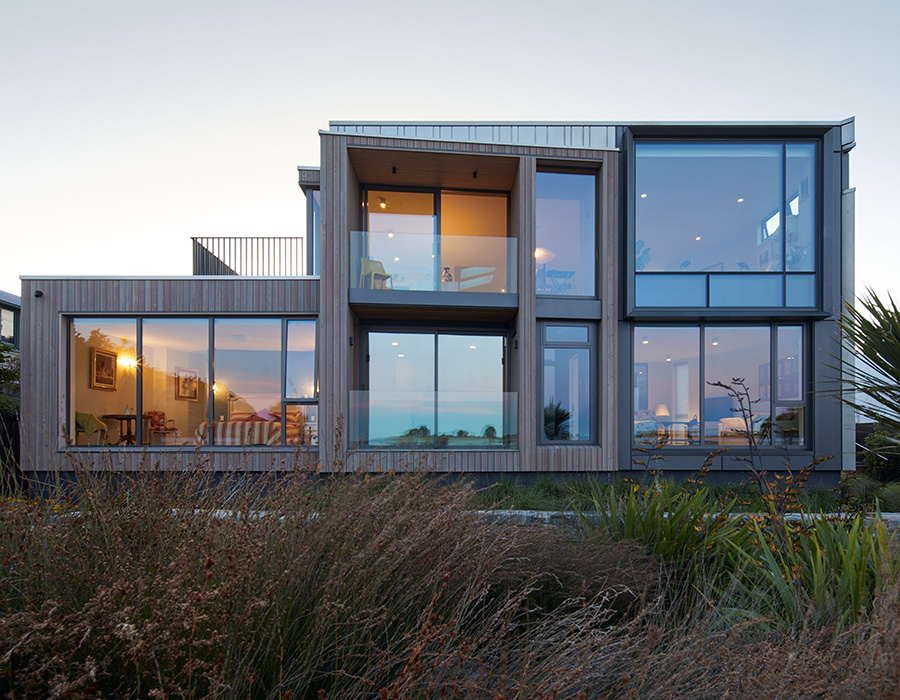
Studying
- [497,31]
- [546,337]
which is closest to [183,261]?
[497,31]

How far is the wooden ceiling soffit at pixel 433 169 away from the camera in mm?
8844

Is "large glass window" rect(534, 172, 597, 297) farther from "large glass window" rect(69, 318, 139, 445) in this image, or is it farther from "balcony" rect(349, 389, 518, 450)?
"large glass window" rect(69, 318, 139, 445)

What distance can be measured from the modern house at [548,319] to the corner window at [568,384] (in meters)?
0.04

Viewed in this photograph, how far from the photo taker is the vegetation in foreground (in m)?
1.30

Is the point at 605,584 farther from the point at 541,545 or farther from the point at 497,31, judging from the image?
the point at 497,31

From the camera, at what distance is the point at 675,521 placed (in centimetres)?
309

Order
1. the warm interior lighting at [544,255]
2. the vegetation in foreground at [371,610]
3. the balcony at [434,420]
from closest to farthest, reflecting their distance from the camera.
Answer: the vegetation in foreground at [371,610] → the balcony at [434,420] → the warm interior lighting at [544,255]

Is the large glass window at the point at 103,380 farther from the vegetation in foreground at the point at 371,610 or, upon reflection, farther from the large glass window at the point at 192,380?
the vegetation in foreground at the point at 371,610

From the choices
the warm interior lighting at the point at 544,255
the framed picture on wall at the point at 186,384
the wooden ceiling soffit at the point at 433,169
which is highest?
the wooden ceiling soffit at the point at 433,169

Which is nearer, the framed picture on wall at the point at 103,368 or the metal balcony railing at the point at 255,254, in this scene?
the framed picture on wall at the point at 103,368

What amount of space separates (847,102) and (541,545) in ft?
52.3

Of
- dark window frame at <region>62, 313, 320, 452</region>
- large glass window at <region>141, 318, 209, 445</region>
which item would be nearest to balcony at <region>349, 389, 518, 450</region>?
dark window frame at <region>62, 313, 320, 452</region>

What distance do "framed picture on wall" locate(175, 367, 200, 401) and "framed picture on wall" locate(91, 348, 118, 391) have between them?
116 cm

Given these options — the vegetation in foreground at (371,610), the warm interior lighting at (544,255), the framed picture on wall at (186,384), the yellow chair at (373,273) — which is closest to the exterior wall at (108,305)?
the yellow chair at (373,273)
